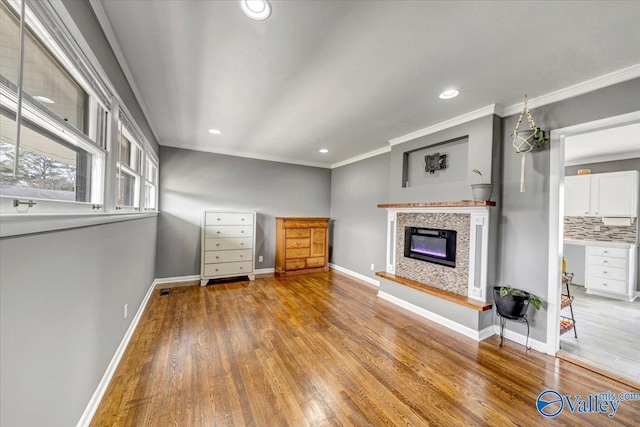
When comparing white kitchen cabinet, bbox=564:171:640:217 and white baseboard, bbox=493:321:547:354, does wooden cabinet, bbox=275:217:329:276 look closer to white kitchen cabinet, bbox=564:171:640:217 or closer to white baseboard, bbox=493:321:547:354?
white baseboard, bbox=493:321:547:354

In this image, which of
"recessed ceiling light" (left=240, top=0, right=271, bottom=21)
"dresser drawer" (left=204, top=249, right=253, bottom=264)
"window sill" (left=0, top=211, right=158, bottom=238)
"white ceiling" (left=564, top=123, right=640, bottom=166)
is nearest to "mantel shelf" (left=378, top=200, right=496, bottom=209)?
"white ceiling" (left=564, top=123, right=640, bottom=166)

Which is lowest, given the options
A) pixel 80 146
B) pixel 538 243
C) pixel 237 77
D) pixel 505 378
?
pixel 505 378

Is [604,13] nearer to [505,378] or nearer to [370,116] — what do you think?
[370,116]

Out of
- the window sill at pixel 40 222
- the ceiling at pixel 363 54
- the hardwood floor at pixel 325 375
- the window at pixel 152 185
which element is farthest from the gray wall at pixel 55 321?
the window at pixel 152 185

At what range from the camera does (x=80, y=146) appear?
1.40 metres

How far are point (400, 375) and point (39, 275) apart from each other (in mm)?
2309

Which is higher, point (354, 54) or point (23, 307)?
point (354, 54)

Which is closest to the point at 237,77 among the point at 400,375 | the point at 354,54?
the point at 354,54

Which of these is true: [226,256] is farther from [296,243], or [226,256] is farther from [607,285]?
[607,285]

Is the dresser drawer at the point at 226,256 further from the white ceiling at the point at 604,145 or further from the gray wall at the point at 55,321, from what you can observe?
the white ceiling at the point at 604,145

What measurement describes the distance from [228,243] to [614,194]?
6819 mm

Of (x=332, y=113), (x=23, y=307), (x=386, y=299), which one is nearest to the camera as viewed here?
(x=23, y=307)

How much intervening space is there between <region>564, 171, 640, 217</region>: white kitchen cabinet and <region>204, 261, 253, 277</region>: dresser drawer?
6312 mm

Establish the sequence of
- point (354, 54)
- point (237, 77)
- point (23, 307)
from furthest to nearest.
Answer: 1. point (237, 77)
2. point (354, 54)
3. point (23, 307)
